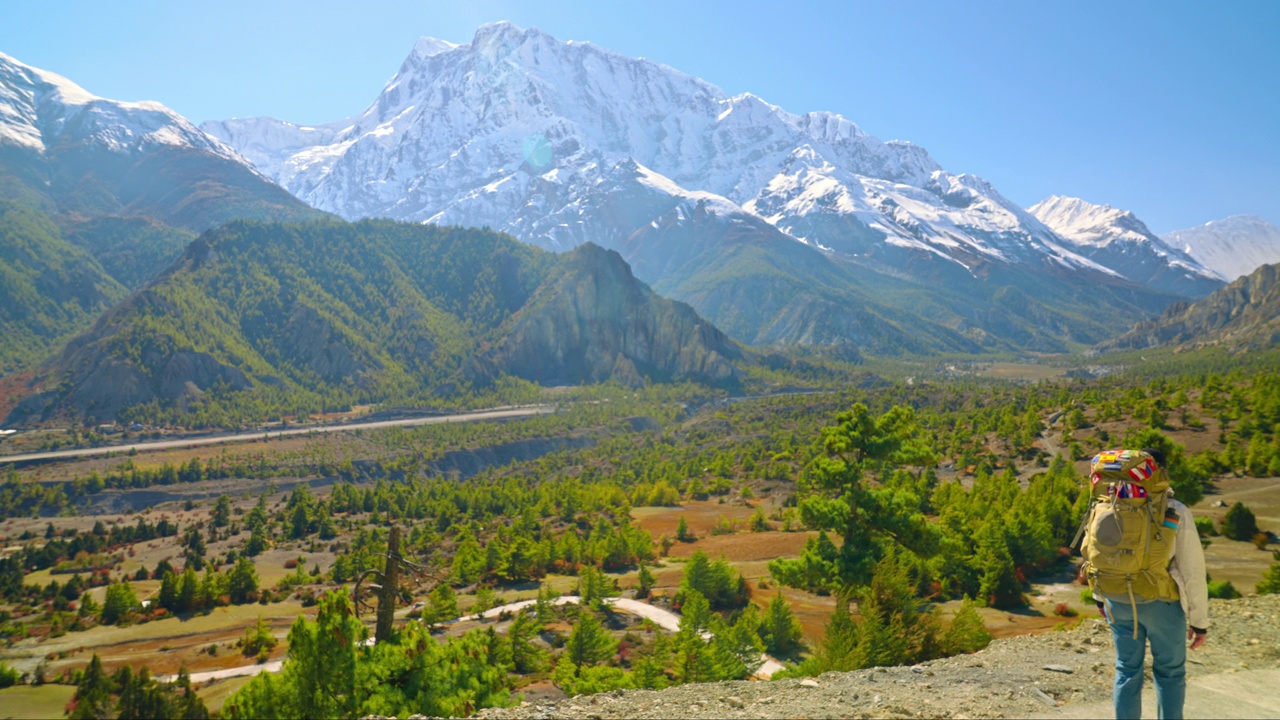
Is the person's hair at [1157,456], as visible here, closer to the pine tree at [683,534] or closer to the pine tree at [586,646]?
the pine tree at [586,646]

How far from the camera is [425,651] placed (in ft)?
54.5

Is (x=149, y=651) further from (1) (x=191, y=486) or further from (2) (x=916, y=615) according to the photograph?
(1) (x=191, y=486)

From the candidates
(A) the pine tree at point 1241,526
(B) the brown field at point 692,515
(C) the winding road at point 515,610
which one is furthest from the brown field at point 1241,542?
(B) the brown field at point 692,515

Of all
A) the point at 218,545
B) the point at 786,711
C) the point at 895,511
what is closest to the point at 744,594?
the point at 895,511

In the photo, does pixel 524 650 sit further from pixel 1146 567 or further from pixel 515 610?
pixel 1146 567

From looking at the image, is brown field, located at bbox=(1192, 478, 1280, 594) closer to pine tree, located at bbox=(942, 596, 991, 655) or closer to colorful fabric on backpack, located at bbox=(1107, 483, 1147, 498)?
pine tree, located at bbox=(942, 596, 991, 655)

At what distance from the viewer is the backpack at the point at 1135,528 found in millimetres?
7809

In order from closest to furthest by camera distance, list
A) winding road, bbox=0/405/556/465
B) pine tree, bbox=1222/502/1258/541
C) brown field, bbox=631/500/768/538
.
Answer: pine tree, bbox=1222/502/1258/541, brown field, bbox=631/500/768/538, winding road, bbox=0/405/556/465

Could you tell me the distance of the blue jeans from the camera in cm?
797

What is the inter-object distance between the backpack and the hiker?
0.4 inches

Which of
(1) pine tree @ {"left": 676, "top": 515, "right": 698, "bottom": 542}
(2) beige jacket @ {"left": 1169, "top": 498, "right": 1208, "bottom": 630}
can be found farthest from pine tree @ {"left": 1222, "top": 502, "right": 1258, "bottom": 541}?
(2) beige jacket @ {"left": 1169, "top": 498, "right": 1208, "bottom": 630}

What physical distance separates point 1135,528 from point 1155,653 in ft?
5.26

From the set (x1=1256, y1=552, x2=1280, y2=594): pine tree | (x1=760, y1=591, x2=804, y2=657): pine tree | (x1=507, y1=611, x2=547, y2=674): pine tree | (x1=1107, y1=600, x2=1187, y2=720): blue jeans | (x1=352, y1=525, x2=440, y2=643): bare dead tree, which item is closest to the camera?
(x1=1107, y1=600, x2=1187, y2=720): blue jeans

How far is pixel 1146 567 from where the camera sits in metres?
7.86
